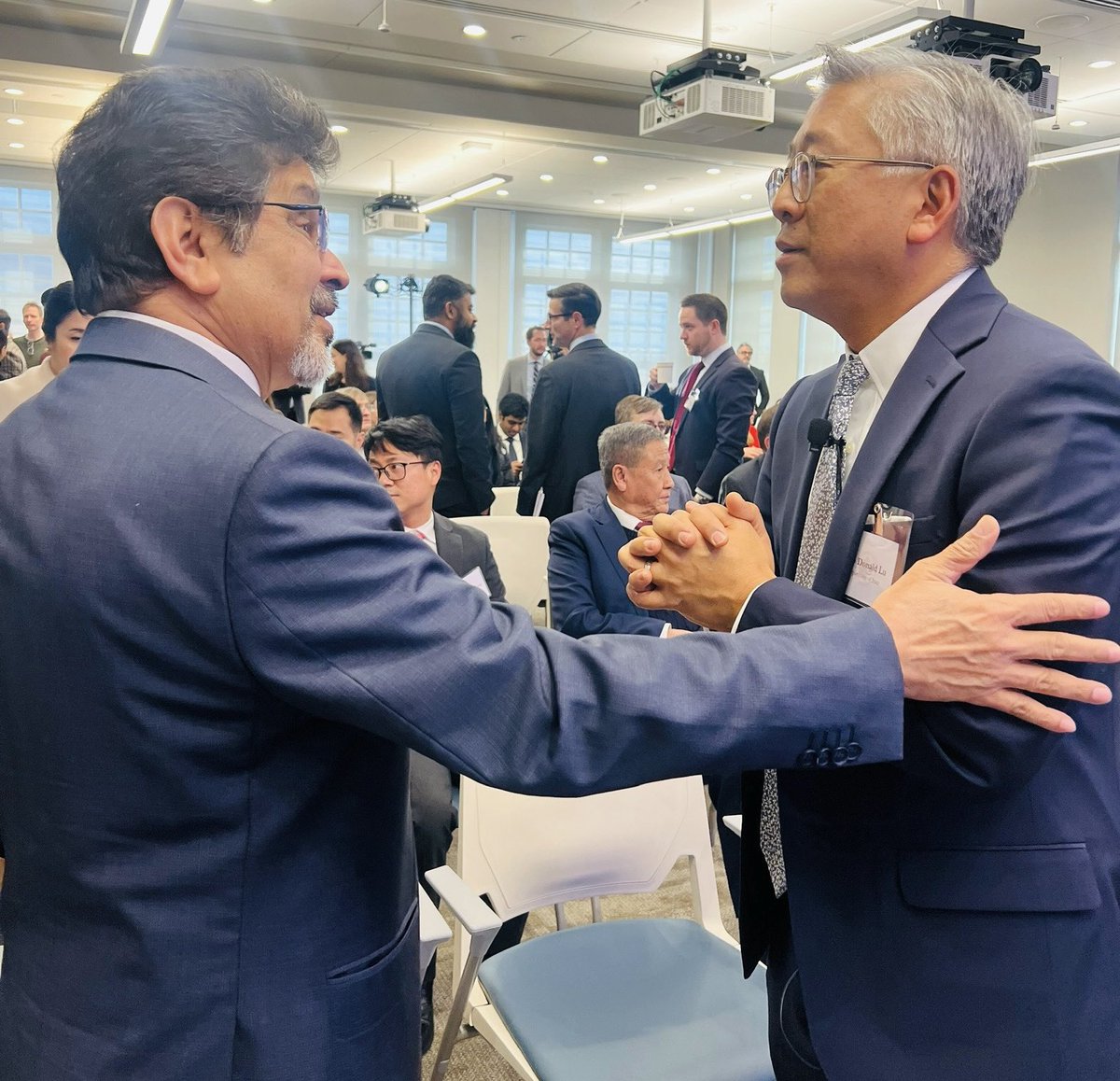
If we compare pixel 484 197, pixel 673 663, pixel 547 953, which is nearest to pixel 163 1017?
pixel 673 663

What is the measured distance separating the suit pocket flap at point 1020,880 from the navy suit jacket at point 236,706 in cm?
24

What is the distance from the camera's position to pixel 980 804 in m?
1.05

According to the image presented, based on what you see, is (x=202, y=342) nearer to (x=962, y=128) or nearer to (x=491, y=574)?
(x=962, y=128)

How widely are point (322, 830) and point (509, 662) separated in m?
0.27

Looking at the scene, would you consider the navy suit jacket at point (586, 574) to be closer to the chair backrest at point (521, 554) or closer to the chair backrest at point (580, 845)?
the chair backrest at point (521, 554)

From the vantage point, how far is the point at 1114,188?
35.0 ft

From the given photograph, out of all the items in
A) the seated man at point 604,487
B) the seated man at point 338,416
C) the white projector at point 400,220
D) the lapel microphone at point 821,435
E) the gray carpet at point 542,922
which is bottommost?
the gray carpet at point 542,922

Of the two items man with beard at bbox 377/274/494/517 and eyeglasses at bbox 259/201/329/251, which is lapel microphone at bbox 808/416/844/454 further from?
man with beard at bbox 377/274/494/517

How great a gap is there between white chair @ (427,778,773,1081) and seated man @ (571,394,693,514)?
1.62 m

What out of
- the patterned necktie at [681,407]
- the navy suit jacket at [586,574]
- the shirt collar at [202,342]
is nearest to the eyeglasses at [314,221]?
the shirt collar at [202,342]

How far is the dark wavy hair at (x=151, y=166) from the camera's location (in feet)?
3.23

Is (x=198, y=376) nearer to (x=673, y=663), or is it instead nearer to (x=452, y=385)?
(x=673, y=663)

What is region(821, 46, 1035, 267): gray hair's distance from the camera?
3.92ft

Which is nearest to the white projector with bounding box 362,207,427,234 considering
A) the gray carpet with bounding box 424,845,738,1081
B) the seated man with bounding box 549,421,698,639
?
the seated man with bounding box 549,421,698,639
